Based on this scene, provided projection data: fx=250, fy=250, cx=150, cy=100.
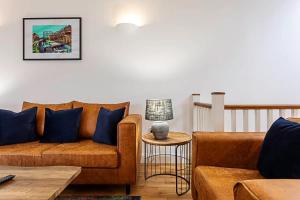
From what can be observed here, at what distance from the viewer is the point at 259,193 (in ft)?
2.73

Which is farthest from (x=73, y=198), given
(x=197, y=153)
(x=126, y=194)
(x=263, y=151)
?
(x=263, y=151)

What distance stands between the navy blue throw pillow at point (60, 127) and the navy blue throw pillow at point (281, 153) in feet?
6.33

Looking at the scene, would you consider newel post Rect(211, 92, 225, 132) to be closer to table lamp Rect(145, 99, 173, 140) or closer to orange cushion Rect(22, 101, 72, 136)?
table lamp Rect(145, 99, 173, 140)

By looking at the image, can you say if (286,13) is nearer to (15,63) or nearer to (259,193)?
(259,193)

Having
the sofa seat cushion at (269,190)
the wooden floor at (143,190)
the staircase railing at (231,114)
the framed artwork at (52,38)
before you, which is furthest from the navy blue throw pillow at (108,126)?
the sofa seat cushion at (269,190)

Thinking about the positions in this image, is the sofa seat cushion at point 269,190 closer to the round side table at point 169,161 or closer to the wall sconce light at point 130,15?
the round side table at point 169,161

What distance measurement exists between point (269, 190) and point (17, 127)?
2.63 metres

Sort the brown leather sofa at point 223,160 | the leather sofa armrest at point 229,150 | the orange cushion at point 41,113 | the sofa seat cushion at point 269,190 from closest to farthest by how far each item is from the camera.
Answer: the sofa seat cushion at point 269,190, the brown leather sofa at point 223,160, the leather sofa armrest at point 229,150, the orange cushion at point 41,113

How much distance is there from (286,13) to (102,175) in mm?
3127

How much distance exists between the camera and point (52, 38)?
3.39m

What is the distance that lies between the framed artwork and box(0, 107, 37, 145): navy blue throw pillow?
3.11ft

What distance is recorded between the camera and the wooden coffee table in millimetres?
1323

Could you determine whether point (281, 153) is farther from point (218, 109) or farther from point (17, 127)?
point (17, 127)

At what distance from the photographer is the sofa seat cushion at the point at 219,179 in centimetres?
135
